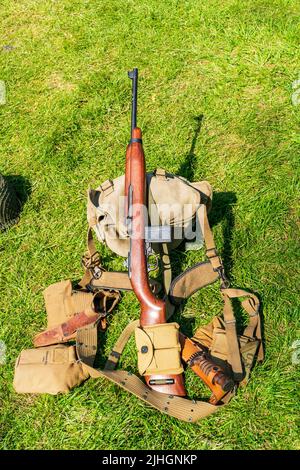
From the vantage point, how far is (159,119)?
7.04 meters

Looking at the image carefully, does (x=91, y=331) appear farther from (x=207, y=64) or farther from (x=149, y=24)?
(x=149, y=24)

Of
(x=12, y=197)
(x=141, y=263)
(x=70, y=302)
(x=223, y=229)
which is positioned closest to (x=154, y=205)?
(x=141, y=263)

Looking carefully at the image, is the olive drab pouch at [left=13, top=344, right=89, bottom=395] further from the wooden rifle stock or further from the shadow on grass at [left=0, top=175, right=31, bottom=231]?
the shadow on grass at [left=0, top=175, right=31, bottom=231]

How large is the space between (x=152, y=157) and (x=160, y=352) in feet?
9.57

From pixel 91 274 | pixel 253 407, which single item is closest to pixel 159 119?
pixel 91 274

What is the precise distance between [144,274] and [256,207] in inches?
76.0

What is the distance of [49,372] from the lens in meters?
4.86

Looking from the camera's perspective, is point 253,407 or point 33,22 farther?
point 33,22

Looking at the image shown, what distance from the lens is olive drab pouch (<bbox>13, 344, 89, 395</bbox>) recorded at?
483 centimetres

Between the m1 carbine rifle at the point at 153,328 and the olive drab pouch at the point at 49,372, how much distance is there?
0.71m

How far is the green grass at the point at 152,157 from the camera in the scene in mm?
4773

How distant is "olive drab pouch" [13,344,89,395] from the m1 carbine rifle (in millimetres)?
712

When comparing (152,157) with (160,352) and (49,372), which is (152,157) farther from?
(49,372)

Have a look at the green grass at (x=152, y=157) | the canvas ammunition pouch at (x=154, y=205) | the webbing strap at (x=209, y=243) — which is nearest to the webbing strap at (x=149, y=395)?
the green grass at (x=152, y=157)
